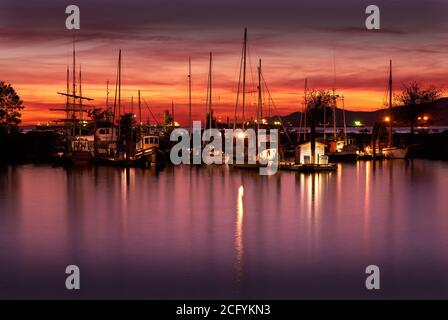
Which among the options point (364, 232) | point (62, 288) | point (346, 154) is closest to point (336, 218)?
point (364, 232)

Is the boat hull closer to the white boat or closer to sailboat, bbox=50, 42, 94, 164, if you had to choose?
sailboat, bbox=50, 42, 94, 164

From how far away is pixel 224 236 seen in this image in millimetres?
32250

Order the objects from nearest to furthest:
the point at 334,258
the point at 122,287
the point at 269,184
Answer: the point at 122,287, the point at 334,258, the point at 269,184

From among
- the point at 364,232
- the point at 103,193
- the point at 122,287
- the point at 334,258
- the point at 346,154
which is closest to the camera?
the point at 122,287

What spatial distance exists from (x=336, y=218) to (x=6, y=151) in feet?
214

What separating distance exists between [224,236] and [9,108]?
71.3 meters

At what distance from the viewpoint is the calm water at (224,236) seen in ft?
75.9

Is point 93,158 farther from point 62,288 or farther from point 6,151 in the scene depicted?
point 62,288

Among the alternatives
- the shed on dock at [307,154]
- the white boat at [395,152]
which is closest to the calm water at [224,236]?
the shed on dock at [307,154]

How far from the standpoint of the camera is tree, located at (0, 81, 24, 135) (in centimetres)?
9569

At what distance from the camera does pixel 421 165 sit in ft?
263
